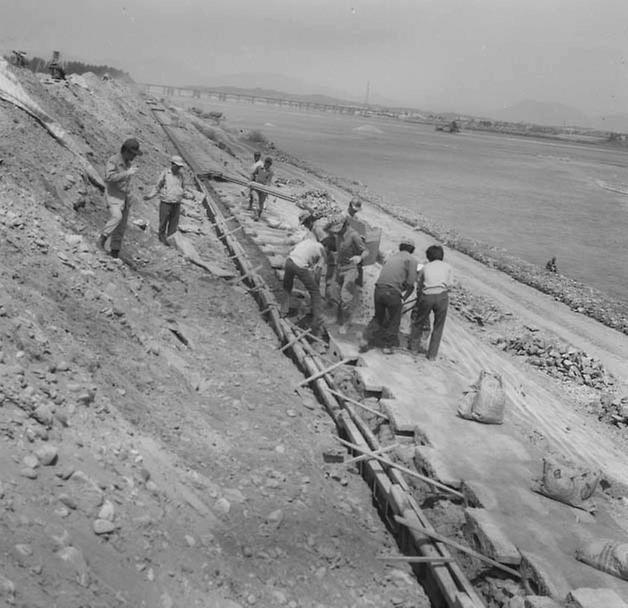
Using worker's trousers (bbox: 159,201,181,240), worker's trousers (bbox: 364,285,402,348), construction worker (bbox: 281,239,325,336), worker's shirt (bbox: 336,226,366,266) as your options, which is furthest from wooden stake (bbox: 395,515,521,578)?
worker's trousers (bbox: 159,201,181,240)

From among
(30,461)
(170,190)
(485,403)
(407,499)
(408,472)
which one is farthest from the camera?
(170,190)

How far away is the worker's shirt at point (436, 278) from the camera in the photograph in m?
8.84

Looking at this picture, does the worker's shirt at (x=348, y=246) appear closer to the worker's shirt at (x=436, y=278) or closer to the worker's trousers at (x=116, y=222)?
the worker's shirt at (x=436, y=278)

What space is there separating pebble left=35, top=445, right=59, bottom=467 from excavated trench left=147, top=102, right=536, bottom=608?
293 centimetres

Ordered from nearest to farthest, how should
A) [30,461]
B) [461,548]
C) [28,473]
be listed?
[28,473] → [30,461] → [461,548]

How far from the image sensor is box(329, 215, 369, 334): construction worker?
9.95m

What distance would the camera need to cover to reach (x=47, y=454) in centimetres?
428

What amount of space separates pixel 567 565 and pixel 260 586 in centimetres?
255

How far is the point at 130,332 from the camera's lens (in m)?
7.23

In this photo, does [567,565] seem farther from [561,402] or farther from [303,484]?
[561,402]

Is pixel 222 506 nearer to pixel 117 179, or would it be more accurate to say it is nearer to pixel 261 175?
pixel 117 179

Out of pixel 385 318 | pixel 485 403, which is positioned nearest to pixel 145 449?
pixel 485 403

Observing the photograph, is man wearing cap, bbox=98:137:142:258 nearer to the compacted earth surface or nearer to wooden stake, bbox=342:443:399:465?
the compacted earth surface

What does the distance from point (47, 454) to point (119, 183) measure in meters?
4.99
